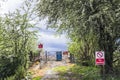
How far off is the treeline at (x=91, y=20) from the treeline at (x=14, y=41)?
266 cm

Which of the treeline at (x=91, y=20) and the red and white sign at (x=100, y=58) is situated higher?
the treeline at (x=91, y=20)

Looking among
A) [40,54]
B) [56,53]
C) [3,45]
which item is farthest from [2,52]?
[56,53]

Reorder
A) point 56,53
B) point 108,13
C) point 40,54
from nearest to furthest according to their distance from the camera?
point 108,13 < point 40,54 < point 56,53

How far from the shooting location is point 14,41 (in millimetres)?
32812

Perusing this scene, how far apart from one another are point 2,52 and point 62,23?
6.41m

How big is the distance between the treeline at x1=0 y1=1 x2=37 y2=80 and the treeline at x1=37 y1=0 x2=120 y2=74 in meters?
2.66

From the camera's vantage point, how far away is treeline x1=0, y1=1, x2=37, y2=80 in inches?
1256

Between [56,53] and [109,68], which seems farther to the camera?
[56,53]

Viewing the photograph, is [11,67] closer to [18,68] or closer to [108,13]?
[18,68]

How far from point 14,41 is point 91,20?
910 centimetres

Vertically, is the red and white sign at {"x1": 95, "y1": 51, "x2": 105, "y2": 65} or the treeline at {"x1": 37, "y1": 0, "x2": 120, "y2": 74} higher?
the treeline at {"x1": 37, "y1": 0, "x2": 120, "y2": 74}

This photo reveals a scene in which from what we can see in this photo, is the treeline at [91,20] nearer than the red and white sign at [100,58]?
No

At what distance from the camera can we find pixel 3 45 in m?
32.4

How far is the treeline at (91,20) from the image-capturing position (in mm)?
26641
